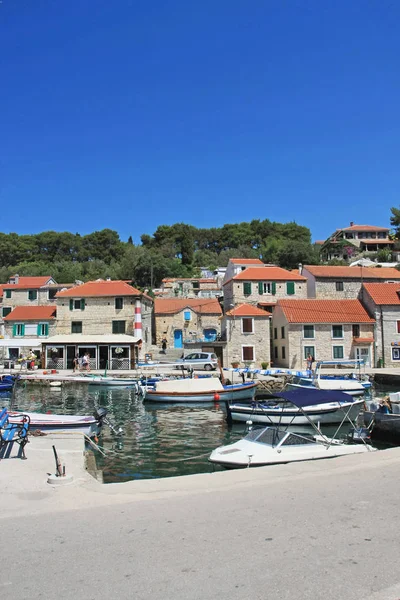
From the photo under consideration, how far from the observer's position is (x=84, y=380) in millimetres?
36250

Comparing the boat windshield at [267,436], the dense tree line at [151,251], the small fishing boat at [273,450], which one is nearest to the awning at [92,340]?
the dense tree line at [151,251]

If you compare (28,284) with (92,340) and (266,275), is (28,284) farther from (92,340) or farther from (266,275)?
(266,275)

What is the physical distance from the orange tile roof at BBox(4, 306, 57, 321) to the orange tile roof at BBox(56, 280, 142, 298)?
3046mm

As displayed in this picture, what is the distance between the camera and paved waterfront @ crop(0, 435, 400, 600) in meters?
5.10

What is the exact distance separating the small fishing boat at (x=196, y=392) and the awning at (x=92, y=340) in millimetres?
15704

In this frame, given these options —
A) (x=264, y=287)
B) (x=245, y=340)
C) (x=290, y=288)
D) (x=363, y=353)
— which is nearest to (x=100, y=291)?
(x=245, y=340)

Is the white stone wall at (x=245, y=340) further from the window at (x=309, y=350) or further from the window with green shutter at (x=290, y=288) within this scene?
the window with green shutter at (x=290, y=288)

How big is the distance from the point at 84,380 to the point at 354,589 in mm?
33266

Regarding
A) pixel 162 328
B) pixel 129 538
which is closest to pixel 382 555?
pixel 129 538

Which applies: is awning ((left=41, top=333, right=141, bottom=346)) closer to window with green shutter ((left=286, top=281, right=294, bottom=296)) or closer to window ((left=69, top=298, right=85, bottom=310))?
window ((left=69, top=298, right=85, bottom=310))

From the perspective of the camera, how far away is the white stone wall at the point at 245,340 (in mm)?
45719

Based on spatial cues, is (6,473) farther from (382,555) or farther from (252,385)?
(252,385)

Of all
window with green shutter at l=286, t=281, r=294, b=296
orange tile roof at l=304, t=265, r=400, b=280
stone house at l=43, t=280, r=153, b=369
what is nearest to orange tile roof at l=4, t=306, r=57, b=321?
stone house at l=43, t=280, r=153, b=369

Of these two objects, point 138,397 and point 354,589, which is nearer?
point 354,589
